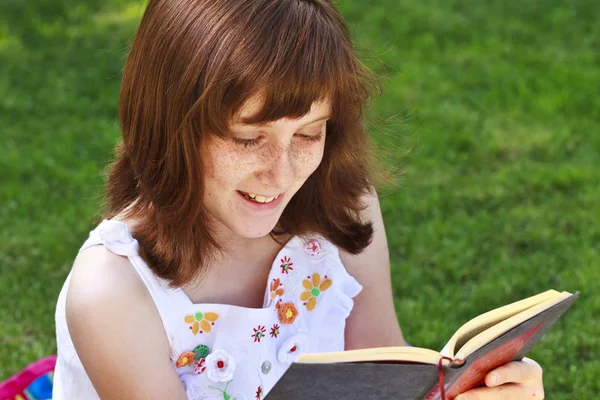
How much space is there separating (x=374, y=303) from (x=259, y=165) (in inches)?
29.3

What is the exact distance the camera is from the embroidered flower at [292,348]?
226cm

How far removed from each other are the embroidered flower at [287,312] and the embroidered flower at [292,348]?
0.14 ft

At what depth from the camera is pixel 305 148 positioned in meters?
1.96

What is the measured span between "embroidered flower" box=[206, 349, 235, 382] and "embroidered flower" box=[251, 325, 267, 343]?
3.1 inches

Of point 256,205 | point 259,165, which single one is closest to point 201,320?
point 256,205

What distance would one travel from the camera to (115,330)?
1.95 metres

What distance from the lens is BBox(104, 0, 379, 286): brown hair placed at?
5.98 feet

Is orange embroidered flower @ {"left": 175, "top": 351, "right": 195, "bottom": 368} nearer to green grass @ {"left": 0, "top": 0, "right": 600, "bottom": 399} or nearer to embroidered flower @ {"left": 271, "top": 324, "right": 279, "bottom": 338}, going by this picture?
embroidered flower @ {"left": 271, "top": 324, "right": 279, "bottom": 338}

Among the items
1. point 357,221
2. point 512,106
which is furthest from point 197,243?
point 512,106

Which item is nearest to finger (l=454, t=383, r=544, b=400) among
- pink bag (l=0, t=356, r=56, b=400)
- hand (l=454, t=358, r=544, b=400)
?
hand (l=454, t=358, r=544, b=400)

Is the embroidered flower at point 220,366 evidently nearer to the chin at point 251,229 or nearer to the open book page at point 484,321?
the chin at point 251,229

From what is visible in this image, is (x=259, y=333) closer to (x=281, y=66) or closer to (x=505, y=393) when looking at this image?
(x=505, y=393)

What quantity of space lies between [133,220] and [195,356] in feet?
1.11

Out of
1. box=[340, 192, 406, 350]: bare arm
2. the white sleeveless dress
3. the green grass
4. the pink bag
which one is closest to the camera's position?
the white sleeveless dress
